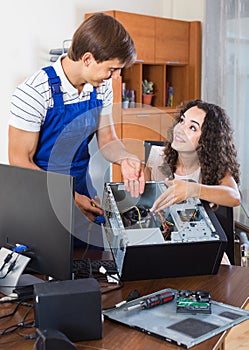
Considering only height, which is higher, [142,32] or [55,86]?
[142,32]

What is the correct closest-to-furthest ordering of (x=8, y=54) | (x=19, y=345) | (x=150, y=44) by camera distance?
1. (x=19, y=345)
2. (x=8, y=54)
3. (x=150, y=44)

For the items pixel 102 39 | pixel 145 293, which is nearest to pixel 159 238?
pixel 145 293

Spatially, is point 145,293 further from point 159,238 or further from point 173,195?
point 173,195

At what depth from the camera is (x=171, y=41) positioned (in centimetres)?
482

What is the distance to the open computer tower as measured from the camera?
65.1 inches

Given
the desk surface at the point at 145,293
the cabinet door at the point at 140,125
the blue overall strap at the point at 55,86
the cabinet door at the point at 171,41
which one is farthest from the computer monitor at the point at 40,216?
the cabinet door at the point at 171,41

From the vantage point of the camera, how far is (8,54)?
393 centimetres

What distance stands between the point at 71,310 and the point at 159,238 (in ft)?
1.46

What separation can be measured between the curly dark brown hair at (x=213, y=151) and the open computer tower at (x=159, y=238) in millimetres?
514

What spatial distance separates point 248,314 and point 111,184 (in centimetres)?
63

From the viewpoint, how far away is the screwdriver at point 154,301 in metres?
1.50

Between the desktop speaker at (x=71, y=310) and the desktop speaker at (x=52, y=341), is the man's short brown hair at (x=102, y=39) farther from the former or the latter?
the desktop speaker at (x=52, y=341)

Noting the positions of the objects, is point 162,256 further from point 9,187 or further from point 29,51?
point 29,51

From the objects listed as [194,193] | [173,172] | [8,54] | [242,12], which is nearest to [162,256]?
[194,193]
